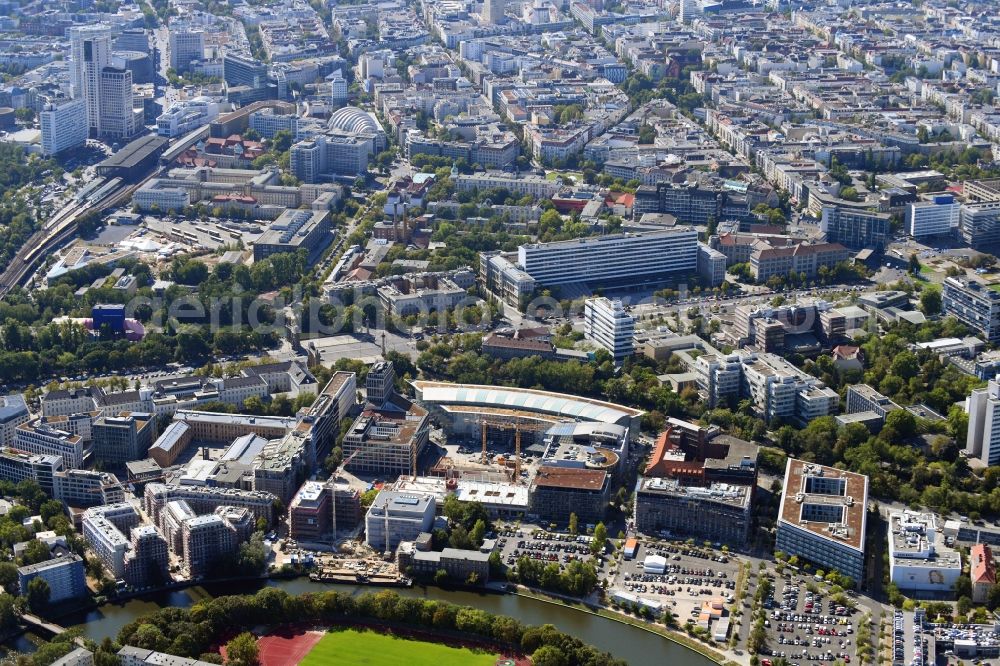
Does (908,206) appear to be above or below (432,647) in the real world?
above

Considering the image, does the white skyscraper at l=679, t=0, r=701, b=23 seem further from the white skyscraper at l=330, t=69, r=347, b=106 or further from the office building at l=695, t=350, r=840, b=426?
the office building at l=695, t=350, r=840, b=426

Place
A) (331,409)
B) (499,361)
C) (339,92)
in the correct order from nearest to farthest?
(331,409)
(499,361)
(339,92)

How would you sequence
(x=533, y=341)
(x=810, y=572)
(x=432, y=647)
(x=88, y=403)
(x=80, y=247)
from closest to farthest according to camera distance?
1. (x=432, y=647)
2. (x=810, y=572)
3. (x=88, y=403)
4. (x=533, y=341)
5. (x=80, y=247)

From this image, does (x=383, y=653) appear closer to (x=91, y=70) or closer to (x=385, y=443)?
(x=385, y=443)

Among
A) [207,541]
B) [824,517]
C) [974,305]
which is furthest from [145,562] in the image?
[974,305]

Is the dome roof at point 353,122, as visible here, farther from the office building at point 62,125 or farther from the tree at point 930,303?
the tree at point 930,303

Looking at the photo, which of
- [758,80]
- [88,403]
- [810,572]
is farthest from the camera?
[758,80]

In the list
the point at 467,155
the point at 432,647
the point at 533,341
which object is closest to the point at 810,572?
the point at 432,647

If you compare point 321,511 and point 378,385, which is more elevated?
point 378,385

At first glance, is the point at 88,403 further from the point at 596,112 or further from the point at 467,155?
the point at 596,112
